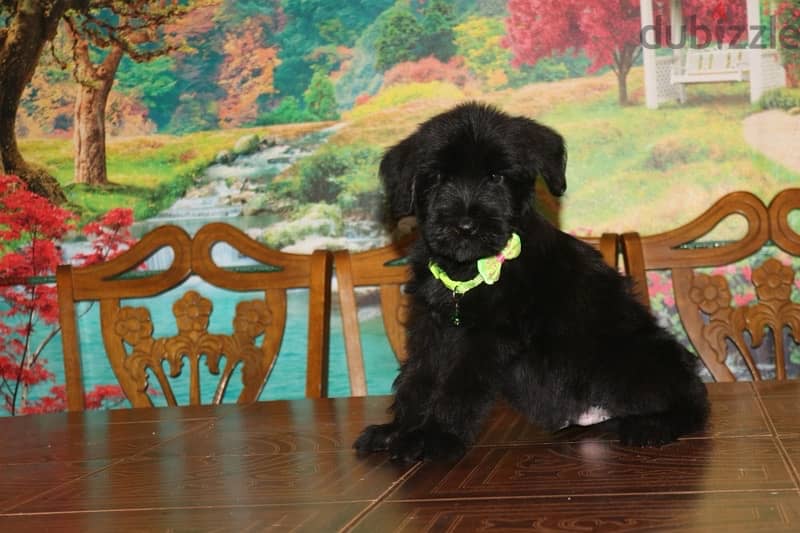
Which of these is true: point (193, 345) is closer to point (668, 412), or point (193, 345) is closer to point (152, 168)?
point (152, 168)

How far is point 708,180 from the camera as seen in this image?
14.4ft

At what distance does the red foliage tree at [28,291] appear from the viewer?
193 inches

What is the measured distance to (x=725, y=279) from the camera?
327cm

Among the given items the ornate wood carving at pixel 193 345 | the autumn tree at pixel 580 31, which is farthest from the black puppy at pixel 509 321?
the autumn tree at pixel 580 31

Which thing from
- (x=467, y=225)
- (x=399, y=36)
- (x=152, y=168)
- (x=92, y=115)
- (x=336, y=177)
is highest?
(x=399, y=36)

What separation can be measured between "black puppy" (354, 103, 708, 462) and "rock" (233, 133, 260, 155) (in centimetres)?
281

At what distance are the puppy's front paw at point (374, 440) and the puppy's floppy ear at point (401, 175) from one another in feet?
1.59

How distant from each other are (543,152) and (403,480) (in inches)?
30.6

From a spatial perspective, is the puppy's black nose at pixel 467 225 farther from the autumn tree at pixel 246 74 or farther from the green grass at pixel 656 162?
the autumn tree at pixel 246 74

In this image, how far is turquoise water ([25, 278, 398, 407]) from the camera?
15.4 ft

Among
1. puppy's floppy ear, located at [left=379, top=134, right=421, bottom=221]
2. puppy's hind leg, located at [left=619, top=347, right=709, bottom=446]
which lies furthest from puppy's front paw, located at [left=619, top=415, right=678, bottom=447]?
puppy's floppy ear, located at [left=379, top=134, right=421, bottom=221]

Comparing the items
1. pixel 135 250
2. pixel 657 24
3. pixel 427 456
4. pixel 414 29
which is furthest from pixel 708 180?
pixel 427 456

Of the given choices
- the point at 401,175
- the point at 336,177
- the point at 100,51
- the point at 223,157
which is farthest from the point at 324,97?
the point at 401,175

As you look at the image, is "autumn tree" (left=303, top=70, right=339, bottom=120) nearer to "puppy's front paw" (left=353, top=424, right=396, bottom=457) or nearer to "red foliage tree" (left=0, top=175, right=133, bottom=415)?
"red foliage tree" (left=0, top=175, right=133, bottom=415)
